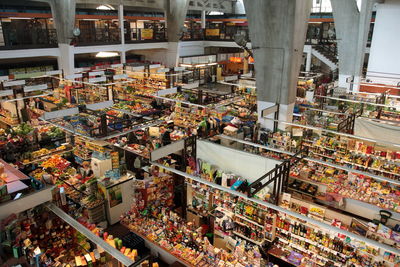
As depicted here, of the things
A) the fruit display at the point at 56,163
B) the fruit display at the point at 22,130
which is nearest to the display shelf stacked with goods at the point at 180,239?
the fruit display at the point at 56,163

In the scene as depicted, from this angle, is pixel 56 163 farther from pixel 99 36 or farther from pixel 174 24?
pixel 174 24

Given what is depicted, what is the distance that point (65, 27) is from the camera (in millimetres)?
17156

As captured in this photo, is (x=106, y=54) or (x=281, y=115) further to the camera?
(x=106, y=54)

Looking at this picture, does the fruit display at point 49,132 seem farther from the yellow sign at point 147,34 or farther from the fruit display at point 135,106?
the yellow sign at point 147,34

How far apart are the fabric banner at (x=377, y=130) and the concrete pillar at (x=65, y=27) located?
1502 centimetres

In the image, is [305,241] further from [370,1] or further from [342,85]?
[370,1]

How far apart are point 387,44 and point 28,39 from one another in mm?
20614

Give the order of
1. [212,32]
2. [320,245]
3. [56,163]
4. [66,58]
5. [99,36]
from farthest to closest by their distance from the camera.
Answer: [212,32] → [99,36] → [66,58] → [56,163] → [320,245]

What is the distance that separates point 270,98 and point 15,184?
760cm

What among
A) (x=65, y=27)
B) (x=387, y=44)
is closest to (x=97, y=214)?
(x=65, y=27)

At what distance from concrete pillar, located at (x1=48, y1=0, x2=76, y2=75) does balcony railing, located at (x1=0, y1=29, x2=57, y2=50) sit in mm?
688

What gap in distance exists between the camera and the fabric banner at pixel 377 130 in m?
9.19

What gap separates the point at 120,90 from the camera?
62.9ft

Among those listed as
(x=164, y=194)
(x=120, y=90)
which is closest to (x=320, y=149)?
(x=164, y=194)
